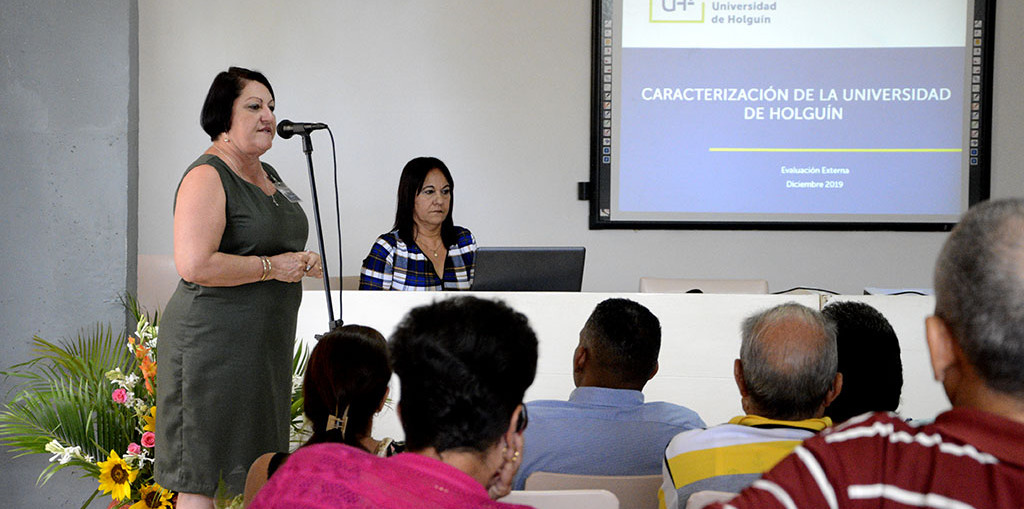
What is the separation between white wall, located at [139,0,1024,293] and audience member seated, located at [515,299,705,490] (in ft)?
9.35

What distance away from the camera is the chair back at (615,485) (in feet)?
5.28

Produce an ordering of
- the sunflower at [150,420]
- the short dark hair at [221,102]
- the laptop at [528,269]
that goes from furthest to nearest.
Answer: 1. the laptop at [528,269]
2. the sunflower at [150,420]
3. the short dark hair at [221,102]

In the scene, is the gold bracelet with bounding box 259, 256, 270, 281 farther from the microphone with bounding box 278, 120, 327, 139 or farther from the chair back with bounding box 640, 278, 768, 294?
the chair back with bounding box 640, 278, 768, 294

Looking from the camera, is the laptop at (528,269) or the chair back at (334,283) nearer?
the laptop at (528,269)

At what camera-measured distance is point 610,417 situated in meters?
1.83

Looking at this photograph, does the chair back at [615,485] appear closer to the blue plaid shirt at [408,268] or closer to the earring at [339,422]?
the earring at [339,422]

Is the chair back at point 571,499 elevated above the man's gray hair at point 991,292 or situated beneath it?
situated beneath

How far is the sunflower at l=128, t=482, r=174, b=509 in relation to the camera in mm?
2326

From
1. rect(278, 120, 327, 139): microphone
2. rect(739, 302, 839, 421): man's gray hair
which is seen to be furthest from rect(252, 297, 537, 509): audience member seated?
rect(278, 120, 327, 139): microphone

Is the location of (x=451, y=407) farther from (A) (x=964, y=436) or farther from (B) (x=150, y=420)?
(B) (x=150, y=420)

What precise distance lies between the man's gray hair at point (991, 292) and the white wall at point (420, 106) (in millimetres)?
4060

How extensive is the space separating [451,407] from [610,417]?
897 mm

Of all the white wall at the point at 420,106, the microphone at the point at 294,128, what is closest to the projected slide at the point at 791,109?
the white wall at the point at 420,106

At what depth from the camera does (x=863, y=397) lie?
1670 millimetres
